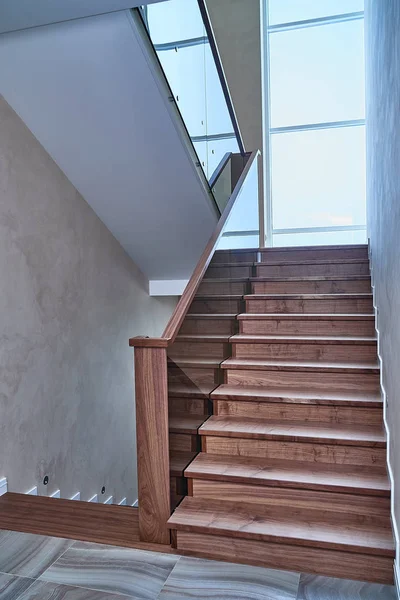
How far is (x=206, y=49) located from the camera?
13.5 ft

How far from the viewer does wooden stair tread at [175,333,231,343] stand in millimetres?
2572

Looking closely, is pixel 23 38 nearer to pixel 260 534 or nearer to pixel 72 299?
pixel 72 299

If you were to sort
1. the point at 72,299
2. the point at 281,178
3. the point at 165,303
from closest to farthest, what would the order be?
the point at 72,299 → the point at 165,303 → the point at 281,178

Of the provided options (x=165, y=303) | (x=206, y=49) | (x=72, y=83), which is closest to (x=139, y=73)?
(x=72, y=83)

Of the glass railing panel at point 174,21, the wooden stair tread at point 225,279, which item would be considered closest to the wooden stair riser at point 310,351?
the wooden stair tread at point 225,279

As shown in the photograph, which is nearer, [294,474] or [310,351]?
[294,474]

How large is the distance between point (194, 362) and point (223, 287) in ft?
2.82

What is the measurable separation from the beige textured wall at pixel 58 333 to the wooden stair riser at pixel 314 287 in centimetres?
144

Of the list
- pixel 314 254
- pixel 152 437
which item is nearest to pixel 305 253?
pixel 314 254

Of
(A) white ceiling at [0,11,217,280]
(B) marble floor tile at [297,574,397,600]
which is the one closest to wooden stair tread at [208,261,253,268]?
(A) white ceiling at [0,11,217,280]

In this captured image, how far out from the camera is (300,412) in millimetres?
2965

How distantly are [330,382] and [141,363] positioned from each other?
54.8 inches

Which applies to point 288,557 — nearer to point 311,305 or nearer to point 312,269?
point 311,305

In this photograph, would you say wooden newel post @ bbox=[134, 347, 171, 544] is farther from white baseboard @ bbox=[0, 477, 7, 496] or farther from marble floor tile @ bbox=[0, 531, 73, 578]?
white baseboard @ bbox=[0, 477, 7, 496]
